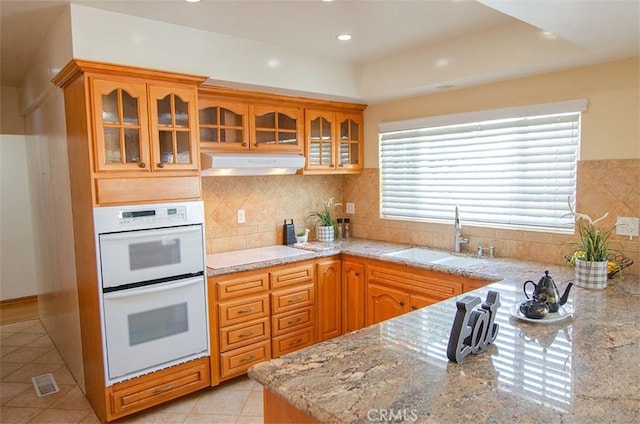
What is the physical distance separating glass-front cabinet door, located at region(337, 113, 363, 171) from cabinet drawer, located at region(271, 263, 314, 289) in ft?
3.47

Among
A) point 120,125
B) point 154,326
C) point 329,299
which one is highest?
point 120,125

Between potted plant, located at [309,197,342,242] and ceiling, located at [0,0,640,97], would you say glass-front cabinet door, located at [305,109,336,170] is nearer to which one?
potted plant, located at [309,197,342,242]

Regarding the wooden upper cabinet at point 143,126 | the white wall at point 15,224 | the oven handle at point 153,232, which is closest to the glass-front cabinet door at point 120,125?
the wooden upper cabinet at point 143,126

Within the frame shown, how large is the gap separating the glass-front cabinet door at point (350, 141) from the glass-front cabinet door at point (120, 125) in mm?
1841

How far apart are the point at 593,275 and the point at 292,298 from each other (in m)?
2.02

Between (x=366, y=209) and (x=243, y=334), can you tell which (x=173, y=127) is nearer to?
(x=243, y=334)

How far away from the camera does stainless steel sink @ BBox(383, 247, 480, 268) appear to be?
10.9 ft

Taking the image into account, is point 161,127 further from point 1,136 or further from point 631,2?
point 1,136

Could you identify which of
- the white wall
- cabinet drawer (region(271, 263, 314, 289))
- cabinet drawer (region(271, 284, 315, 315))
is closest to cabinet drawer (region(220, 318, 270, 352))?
cabinet drawer (region(271, 284, 315, 315))

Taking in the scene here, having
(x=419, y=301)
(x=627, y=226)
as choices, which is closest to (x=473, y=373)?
(x=419, y=301)

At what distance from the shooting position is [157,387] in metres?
2.77

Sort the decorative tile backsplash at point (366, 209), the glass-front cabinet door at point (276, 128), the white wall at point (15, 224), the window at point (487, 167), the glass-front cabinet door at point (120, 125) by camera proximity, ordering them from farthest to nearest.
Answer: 1. the white wall at point (15, 224)
2. the glass-front cabinet door at point (276, 128)
3. the window at point (487, 167)
4. the decorative tile backsplash at point (366, 209)
5. the glass-front cabinet door at point (120, 125)

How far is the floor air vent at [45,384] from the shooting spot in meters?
3.14

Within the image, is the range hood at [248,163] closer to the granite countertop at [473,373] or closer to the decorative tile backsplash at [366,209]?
the decorative tile backsplash at [366,209]
